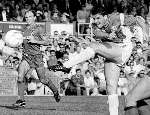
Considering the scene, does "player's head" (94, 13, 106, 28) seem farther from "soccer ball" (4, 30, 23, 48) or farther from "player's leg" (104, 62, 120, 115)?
"soccer ball" (4, 30, 23, 48)

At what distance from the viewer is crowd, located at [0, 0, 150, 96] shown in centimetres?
2170

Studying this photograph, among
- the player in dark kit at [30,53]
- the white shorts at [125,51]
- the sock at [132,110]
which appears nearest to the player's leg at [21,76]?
the player in dark kit at [30,53]

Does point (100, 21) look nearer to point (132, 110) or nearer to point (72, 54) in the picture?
point (132, 110)

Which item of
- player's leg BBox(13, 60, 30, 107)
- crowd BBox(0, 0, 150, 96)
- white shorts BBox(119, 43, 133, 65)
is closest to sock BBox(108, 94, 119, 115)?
white shorts BBox(119, 43, 133, 65)

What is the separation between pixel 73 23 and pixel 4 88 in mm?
4948

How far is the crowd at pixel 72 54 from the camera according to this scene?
21.7 metres

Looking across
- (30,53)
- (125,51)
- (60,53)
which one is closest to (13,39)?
(30,53)

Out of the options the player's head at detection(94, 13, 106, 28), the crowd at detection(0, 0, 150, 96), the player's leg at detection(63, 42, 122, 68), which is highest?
the player's head at detection(94, 13, 106, 28)

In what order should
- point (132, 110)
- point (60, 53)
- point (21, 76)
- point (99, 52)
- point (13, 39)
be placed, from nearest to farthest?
point (132, 110)
point (99, 52)
point (13, 39)
point (21, 76)
point (60, 53)

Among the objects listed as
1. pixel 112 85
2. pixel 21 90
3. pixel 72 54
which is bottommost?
pixel 21 90

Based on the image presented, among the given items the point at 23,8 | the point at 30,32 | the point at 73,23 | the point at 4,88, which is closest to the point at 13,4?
the point at 23,8

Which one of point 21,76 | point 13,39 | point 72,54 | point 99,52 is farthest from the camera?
point 72,54

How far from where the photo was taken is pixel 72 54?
2083 centimetres

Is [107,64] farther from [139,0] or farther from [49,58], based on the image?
[139,0]
